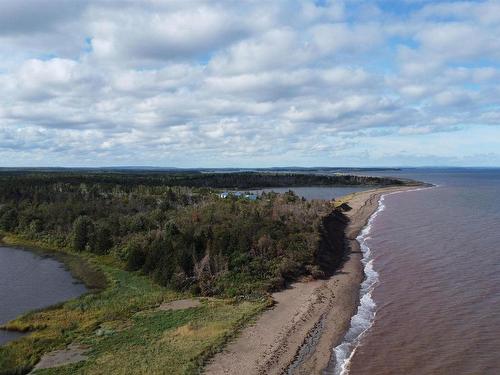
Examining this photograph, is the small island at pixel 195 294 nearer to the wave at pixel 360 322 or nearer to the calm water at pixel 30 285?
the wave at pixel 360 322

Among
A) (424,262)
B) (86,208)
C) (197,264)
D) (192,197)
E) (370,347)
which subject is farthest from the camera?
(192,197)

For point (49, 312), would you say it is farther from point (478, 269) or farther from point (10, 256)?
point (478, 269)

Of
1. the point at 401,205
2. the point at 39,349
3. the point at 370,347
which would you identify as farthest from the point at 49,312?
the point at 401,205

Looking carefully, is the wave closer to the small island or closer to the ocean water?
the ocean water

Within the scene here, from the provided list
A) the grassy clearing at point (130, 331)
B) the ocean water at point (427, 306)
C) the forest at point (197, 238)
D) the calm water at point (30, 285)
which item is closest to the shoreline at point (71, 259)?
the calm water at point (30, 285)

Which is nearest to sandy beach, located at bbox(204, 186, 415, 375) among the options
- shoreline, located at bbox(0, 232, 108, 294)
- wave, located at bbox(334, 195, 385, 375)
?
wave, located at bbox(334, 195, 385, 375)

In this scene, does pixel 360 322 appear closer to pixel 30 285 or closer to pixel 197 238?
pixel 197 238
